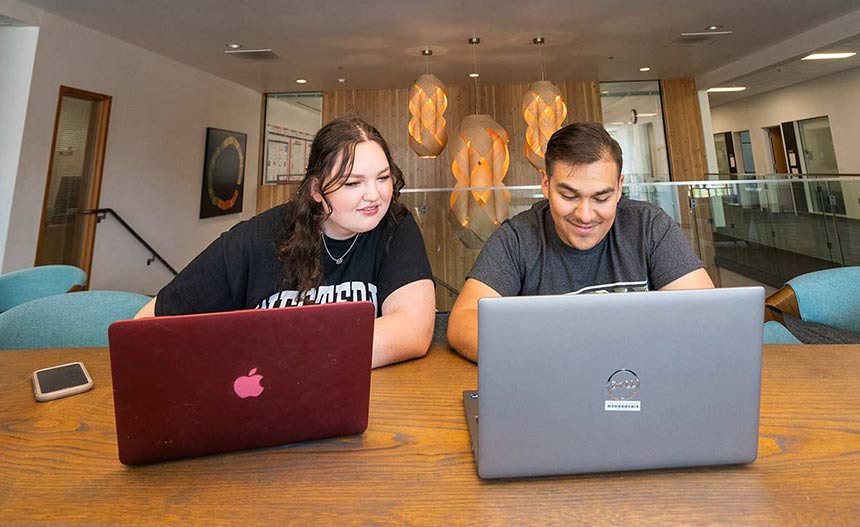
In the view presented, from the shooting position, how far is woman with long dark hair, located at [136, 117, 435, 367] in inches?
44.5

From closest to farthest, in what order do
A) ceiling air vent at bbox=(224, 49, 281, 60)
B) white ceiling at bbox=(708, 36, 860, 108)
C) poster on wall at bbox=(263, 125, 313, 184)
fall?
ceiling air vent at bbox=(224, 49, 281, 60) → white ceiling at bbox=(708, 36, 860, 108) → poster on wall at bbox=(263, 125, 313, 184)

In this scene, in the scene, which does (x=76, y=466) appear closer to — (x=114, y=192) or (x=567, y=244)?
(x=567, y=244)

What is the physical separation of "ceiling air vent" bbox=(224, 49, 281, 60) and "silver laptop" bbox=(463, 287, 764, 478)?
18.1 feet

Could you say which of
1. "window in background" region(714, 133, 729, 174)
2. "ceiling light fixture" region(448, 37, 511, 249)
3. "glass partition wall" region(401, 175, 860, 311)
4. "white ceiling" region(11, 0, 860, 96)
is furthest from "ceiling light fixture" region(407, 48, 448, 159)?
"window in background" region(714, 133, 729, 174)

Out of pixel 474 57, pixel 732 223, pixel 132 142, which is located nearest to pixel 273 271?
pixel 732 223

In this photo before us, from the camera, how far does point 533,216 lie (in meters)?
1.42

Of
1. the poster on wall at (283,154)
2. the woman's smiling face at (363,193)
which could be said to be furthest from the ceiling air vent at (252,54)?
the woman's smiling face at (363,193)

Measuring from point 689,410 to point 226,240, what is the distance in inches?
48.3

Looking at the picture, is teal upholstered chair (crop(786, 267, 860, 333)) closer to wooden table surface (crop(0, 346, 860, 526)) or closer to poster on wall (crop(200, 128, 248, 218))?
wooden table surface (crop(0, 346, 860, 526))

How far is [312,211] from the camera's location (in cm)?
123

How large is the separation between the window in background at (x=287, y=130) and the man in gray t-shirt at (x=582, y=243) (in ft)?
20.8

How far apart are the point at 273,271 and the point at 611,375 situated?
101 centimetres

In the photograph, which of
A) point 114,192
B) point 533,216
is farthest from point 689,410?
point 114,192

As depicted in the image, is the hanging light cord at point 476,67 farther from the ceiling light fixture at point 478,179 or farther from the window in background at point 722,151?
the window in background at point 722,151
